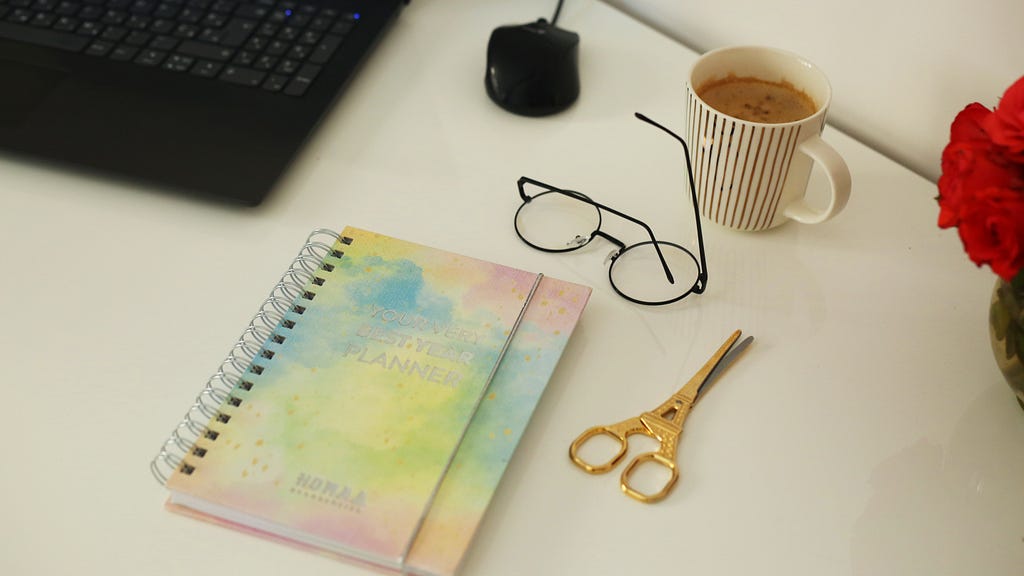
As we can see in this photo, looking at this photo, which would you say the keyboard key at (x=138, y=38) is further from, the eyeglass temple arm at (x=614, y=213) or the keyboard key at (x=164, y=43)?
the eyeglass temple arm at (x=614, y=213)

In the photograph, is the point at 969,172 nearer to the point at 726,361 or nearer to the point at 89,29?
the point at 726,361

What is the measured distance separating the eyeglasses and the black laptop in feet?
0.62

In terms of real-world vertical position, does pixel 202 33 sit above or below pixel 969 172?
below

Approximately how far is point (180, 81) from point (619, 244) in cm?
38

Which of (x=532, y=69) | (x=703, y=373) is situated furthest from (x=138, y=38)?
(x=703, y=373)

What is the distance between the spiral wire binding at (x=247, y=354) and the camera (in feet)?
1.69

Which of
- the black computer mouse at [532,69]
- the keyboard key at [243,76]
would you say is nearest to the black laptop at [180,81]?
the keyboard key at [243,76]

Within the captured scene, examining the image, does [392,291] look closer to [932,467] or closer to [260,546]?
[260,546]

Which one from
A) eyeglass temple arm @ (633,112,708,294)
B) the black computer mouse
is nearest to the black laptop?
the black computer mouse

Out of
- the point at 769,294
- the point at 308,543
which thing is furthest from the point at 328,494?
the point at 769,294

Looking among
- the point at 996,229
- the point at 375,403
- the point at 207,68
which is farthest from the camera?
the point at 207,68

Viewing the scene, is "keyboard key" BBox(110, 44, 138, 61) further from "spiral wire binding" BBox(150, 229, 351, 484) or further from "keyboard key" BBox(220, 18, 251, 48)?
"spiral wire binding" BBox(150, 229, 351, 484)

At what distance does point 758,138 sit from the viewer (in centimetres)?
58

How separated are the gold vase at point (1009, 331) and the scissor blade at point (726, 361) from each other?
14 cm
